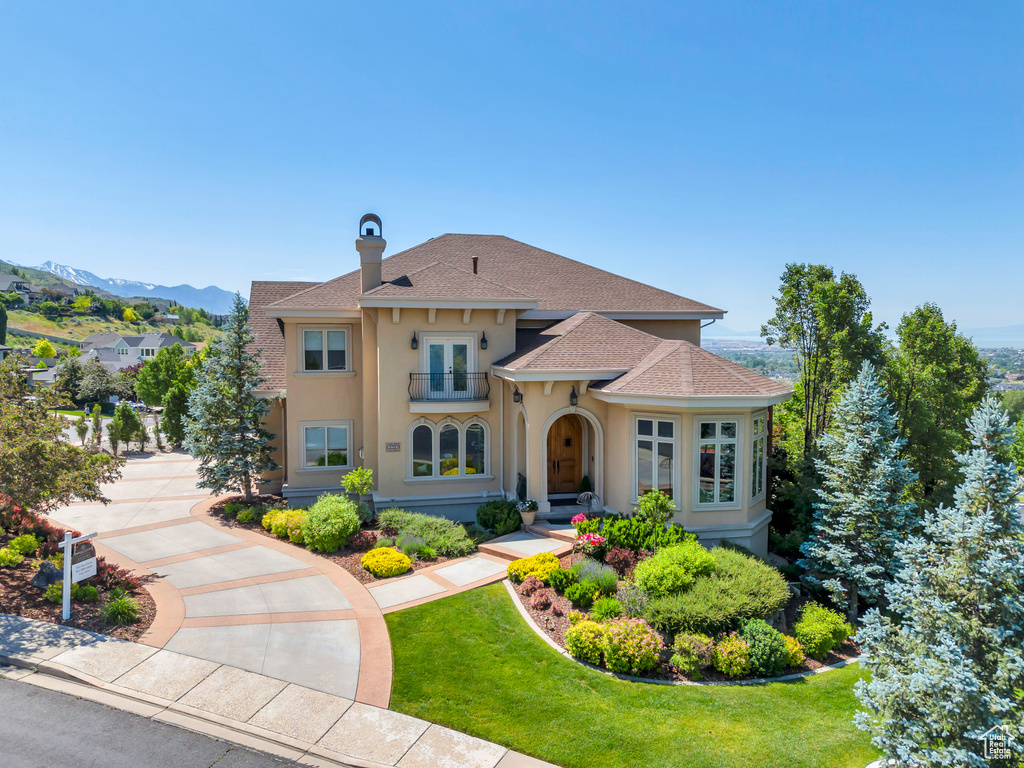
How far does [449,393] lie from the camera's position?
18.1 m

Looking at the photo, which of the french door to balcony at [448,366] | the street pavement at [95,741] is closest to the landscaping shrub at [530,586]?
the street pavement at [95,741]

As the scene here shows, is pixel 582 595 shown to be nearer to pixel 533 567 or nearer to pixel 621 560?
pixel 533 567

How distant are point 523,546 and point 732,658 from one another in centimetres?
611

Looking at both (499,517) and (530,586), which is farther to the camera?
(499,517)

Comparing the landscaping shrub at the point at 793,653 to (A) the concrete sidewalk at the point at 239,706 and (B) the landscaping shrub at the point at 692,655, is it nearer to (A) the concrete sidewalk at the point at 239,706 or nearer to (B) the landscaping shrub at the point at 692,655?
(B) the landscaping shrub at the point at 692,655

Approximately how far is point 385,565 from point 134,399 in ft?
181

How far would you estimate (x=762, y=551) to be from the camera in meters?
15.9

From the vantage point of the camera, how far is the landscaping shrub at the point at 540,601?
38.6ft

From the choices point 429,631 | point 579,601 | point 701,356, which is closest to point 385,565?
point 429,631

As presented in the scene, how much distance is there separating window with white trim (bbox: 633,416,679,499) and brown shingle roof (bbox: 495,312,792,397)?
1.05m

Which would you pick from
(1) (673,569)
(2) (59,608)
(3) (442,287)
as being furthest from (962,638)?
(2) (59,608)

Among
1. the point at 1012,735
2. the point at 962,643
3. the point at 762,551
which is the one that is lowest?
the point at 762,551

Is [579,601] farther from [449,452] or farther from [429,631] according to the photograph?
[449,452]

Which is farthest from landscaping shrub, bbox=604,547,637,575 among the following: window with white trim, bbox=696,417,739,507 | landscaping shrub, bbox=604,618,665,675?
landscaping shrub, bbox=604,618,665,675
